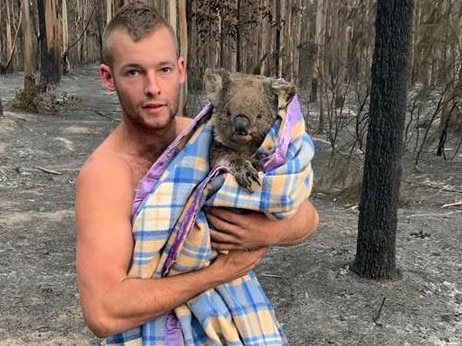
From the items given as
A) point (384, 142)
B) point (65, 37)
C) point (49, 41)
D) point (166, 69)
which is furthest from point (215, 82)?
point (65, 37)

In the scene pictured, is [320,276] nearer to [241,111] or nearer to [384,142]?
[384,142]

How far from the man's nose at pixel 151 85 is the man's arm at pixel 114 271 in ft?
0.73

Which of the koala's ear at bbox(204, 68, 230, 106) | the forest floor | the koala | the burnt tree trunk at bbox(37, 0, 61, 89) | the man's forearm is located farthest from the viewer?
the burnt tree trunk at bbox(37, 0, 61, 89)

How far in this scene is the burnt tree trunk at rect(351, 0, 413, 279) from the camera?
4.06 meters

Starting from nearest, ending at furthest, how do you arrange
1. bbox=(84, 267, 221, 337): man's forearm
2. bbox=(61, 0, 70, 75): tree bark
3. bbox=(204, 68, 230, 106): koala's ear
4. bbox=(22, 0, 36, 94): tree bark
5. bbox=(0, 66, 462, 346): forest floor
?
bbox=(84, 267, 221, 337): man's forearm, bbox=(204, 68, 230, 106): koala's ear, bbox=(0, 66, 462, 346): forest floor, bbox=(22, 0, 36, 94): tree bark, bbox=(61, 0, 70, 75): tree bark

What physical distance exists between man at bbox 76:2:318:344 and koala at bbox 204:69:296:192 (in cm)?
13

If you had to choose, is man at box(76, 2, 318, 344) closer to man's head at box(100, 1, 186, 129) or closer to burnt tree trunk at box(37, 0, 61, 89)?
man's head at box(100, 1, 186, 129)

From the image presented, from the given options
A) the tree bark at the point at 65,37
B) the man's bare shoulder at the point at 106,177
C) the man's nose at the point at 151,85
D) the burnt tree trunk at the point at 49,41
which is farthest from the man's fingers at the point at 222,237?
the tree bark at the point at 65,37

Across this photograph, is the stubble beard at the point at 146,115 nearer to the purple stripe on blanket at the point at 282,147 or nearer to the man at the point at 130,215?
the man at the point at 130,215

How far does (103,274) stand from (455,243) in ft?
14.2

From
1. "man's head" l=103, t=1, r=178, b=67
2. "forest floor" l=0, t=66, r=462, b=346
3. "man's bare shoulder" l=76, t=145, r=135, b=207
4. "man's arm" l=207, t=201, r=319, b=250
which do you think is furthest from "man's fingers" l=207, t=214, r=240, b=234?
"forest floor" l=0, t=66, r=462, b=346

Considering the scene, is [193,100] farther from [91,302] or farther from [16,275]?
[91,302]

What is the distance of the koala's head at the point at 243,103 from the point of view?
5.65 ft

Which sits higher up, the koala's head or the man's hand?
the koala's head
